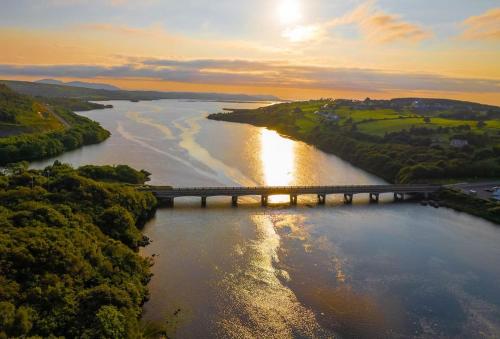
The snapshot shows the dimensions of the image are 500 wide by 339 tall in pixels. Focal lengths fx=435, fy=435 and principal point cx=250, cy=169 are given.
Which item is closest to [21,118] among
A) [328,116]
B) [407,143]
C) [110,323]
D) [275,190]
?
[275,190]

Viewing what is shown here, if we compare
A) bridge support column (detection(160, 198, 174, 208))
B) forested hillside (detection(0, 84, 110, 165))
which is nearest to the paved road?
bridge support column (detection(160, 198, 174, 208))

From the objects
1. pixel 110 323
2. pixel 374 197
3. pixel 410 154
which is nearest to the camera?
pixel 110 323

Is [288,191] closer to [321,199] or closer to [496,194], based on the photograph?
[321,199]

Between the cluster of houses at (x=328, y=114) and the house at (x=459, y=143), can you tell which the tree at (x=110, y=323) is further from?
the cluster of houses at (x=328, y=114)

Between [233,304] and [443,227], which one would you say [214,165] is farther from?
[233,304]

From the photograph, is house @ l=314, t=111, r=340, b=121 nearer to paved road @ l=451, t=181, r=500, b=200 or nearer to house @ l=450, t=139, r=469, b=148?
house @ l=450, t=139, r=469, b=148
